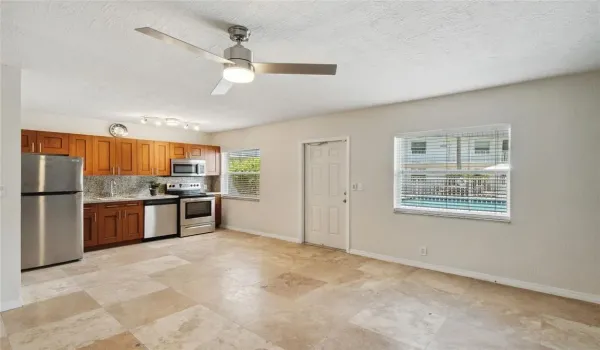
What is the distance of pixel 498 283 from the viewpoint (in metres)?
3.50

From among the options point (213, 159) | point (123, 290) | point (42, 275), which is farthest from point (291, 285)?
point (213, 159)

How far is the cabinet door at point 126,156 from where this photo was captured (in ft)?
18.1

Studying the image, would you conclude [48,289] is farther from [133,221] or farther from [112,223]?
[133,221]

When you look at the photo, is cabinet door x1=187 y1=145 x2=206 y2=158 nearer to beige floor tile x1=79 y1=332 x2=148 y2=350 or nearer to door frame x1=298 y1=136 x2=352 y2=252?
door frame x1=298 y1=136 x2=352 y2=252

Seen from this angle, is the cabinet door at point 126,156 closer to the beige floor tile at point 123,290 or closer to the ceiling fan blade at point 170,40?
the beige floor tile at point 123,290

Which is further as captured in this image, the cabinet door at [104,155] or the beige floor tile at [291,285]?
the cabinet door at [104,155]

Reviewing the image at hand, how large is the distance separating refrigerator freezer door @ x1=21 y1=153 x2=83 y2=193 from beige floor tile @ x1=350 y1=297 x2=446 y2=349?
170 inches

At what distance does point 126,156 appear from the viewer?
18.4ft

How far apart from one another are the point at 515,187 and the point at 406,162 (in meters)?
1.33

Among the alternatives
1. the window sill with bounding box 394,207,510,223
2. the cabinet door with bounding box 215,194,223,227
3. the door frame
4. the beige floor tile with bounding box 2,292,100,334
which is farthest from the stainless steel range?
the window sill with bounding box 394,207,510,223

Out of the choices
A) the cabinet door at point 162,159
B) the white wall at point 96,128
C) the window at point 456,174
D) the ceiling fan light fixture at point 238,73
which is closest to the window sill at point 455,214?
the window at point 456,174

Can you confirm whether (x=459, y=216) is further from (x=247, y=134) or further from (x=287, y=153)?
(x=247, y=134)

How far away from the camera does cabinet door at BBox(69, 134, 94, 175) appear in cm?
497

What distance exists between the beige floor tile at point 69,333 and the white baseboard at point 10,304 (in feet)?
2.03
